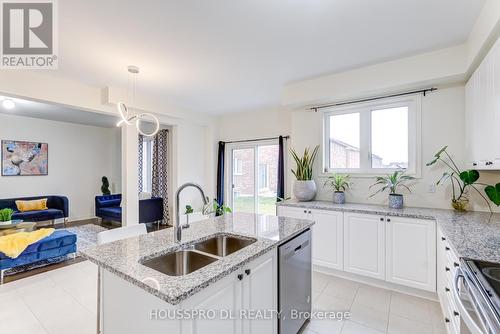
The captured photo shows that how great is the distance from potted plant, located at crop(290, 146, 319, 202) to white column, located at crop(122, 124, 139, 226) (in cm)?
276

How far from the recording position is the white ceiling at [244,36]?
6.14 feet

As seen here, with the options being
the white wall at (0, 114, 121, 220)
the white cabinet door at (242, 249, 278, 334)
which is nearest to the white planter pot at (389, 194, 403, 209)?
the white cabinet door at (242, 249, 278, 334)

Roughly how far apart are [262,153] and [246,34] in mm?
2963

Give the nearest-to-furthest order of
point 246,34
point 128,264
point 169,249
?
point 128,264 → point 169,249 → point 246,34

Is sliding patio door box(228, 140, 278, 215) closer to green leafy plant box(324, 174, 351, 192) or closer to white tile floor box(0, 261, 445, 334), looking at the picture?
green leafy plant box(324, 174, 351, 192)

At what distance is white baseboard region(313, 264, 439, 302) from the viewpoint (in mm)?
2561

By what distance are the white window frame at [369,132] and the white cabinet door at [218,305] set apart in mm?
2751

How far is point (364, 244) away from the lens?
112 inches

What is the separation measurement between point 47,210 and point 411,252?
700 cm

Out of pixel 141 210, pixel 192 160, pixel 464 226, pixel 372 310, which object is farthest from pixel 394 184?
pixel 141 210

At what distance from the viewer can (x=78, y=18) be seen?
199 cm

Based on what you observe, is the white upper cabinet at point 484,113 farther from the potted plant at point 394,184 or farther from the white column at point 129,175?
the white column at point 129,175

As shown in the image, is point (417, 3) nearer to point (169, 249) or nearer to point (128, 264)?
point (169, 249)

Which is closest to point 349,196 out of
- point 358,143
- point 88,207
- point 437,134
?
point 358,143
